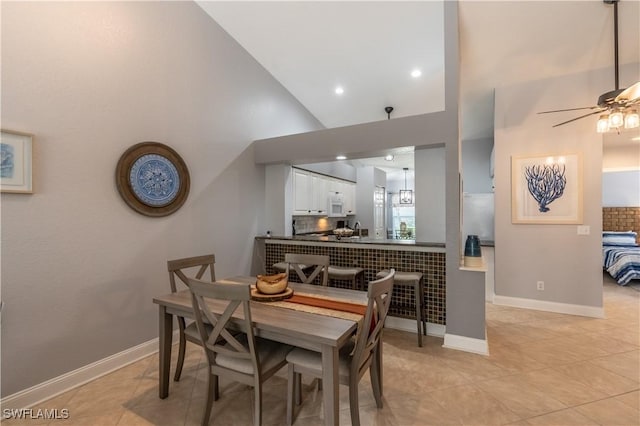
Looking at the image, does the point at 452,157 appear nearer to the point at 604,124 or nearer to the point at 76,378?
the point at 604,124

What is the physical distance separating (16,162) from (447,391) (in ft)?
11.8

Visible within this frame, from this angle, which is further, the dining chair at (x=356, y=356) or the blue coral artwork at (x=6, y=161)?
the blue coral artwork at (x=6, y=161)

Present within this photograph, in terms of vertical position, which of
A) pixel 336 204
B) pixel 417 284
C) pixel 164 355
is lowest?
pixel 164 355

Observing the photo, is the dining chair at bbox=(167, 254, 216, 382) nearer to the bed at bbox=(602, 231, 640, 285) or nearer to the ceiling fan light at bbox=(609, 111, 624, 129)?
the ceiling fan light at bbox=(609, 111, 624, 129)

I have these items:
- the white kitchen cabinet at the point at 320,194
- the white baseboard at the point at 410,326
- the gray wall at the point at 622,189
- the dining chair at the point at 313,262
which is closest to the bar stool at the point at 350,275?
the white baseboard at the point at 410,326

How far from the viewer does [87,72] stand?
2.40 meters

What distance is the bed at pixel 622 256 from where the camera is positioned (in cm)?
509

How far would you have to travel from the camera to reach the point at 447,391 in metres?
2.19

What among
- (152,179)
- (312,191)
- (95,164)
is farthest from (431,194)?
(95,164)

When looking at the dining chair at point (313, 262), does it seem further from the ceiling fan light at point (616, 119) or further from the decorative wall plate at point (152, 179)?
the ceiling fan light at point (616, 119)

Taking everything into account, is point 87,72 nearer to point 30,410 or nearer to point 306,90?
point 30,410

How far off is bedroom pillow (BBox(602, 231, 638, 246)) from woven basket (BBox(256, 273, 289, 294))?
7487 mm

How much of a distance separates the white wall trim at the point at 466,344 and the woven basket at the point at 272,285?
190 centimetres

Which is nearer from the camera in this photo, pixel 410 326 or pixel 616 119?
pixel 616 119
